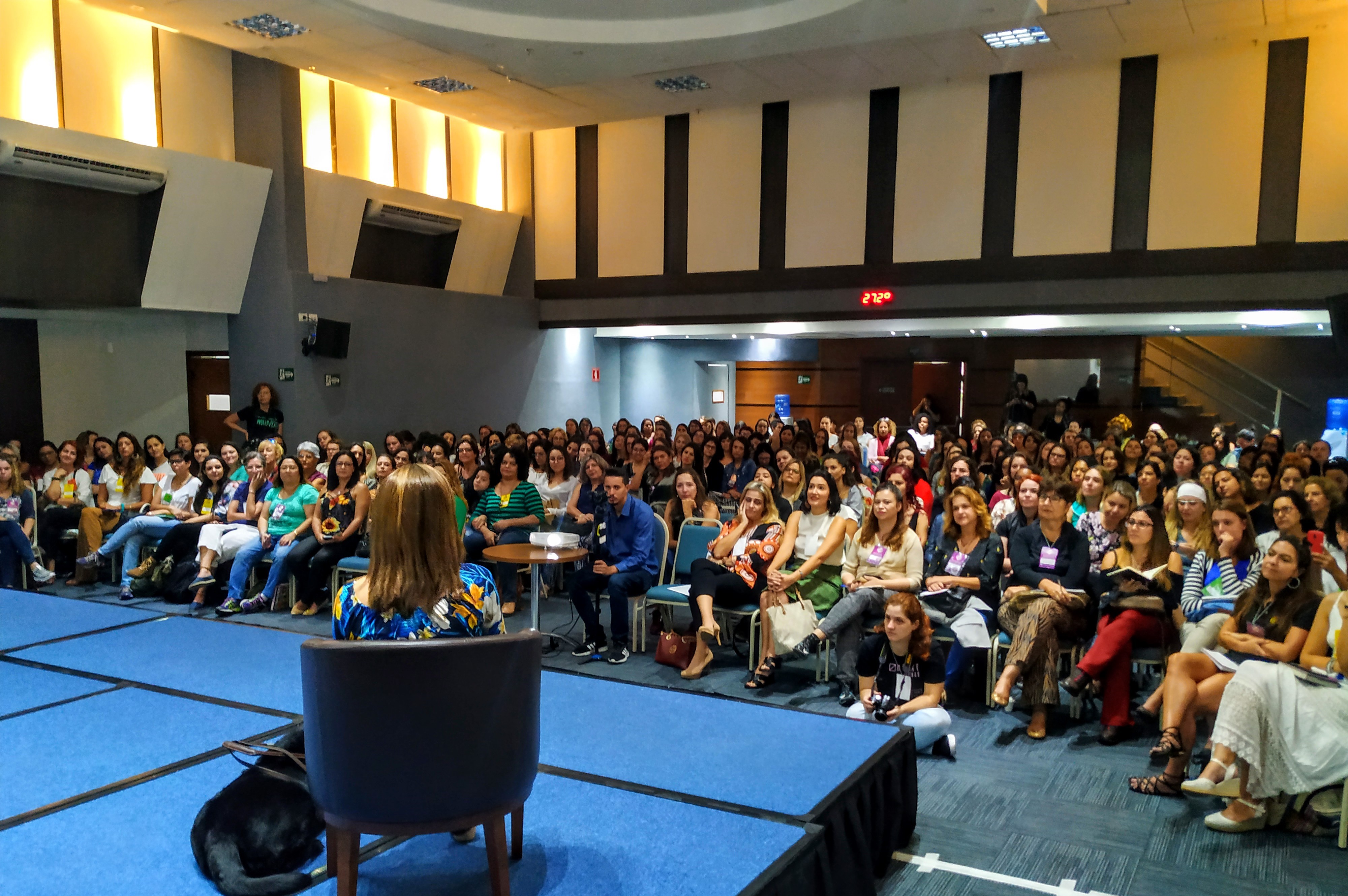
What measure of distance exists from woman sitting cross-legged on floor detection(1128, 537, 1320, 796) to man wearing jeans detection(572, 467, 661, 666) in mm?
2880

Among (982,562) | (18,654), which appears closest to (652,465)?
(982,562)

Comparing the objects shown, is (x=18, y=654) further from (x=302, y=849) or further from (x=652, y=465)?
(x=652, y=465)

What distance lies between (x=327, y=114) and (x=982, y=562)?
9.34m

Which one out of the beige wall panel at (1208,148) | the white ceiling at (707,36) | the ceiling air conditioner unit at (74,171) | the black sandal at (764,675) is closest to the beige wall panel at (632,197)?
the white ceiling at (707,36)

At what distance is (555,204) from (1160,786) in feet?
38.0

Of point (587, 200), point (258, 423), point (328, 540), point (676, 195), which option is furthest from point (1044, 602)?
point (587, 200)

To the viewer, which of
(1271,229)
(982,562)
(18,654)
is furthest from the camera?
(1271,229)

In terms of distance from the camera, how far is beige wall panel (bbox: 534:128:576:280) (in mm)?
13594

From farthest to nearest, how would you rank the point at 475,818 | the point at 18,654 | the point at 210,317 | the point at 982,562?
1. the point at 210,317
2. the point at 982,562
3. the point at 18,654
4. the point at 475,818

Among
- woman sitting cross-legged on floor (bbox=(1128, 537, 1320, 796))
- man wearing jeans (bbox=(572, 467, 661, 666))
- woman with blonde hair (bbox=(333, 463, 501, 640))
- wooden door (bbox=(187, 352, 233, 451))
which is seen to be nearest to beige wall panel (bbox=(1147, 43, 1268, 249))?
woman sitting cross-legged on floor (bbox=(1128, 537, 1320, 796))

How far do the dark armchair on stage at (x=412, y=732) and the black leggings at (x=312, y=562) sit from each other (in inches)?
202

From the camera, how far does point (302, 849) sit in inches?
93.3

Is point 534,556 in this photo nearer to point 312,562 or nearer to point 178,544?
point 312,562

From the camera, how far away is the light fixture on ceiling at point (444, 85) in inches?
423
